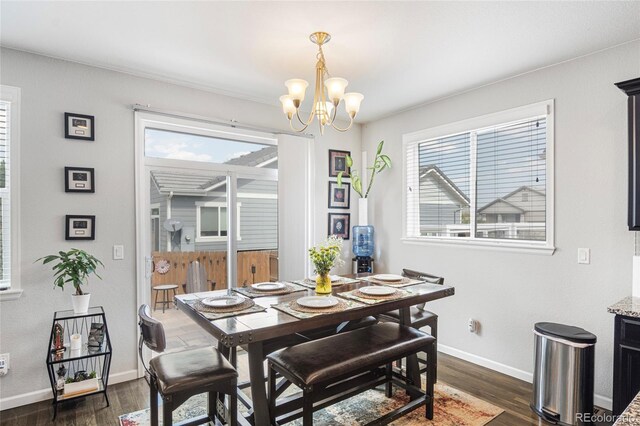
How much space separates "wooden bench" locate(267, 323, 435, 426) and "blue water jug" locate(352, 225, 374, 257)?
69.8 inches

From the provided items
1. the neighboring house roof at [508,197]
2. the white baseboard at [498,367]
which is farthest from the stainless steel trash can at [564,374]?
the neighboring house roof at [508,197]

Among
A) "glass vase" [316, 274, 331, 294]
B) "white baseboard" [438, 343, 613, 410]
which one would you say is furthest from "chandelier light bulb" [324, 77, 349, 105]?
"white baseboard" [438, 343, 613, 410]

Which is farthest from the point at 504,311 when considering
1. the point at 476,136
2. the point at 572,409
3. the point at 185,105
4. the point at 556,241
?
the point at 185,105

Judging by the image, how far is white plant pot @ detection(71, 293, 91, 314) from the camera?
109 inches

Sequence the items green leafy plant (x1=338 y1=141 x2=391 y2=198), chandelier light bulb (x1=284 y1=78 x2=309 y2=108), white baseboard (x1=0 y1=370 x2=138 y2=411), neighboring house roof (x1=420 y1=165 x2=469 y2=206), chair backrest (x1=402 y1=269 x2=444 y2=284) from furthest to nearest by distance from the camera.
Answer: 1. green leafy plant (x1=338 y1=141 x2=391 y2=198)
2. neighboring house roof (x1=420 y1=165 x2=469 y2=206)
3. chair backrest (x1=402 y1=269 x2=444 y2=284)
4. white baseboard (x1=0 y1=370 x2=138 y2=411)
5. chandelier light bulb (x1=284 y1=78 x2=309 y2=108)

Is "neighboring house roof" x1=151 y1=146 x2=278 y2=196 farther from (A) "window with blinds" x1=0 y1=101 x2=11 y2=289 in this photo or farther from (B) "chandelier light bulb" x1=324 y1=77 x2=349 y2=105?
(B) "chandelier light bulb" x1=324 y1=77 x2=349 y2=105

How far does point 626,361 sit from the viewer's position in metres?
2.22

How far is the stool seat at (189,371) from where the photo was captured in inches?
76.1

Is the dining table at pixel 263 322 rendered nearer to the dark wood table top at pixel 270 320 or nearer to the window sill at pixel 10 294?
the dark wood table top at pixel 270 320

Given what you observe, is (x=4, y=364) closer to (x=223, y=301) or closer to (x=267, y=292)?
(x=223, y=301)

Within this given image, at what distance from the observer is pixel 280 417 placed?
238 centimetres

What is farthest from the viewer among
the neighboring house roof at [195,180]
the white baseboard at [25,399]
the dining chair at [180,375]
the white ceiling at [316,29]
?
the neighboring house roof at [195,180]

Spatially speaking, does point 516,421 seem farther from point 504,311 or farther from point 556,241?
point 556,241

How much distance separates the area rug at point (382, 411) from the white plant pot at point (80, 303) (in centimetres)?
84
